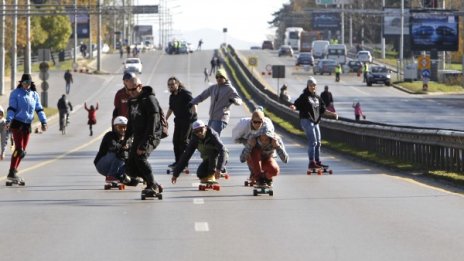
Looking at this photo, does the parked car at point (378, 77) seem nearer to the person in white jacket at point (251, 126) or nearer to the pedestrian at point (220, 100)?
the pedestrian at point (220, 100)

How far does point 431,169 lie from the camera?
27969mm

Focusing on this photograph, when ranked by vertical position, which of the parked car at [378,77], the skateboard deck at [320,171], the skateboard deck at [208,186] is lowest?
the parked car at [378,77]

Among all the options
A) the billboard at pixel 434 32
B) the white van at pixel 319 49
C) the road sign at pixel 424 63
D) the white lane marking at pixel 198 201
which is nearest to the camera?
the white lane marking at pixel 198 201

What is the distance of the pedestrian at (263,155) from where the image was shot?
20969mm

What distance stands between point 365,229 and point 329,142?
27270mm

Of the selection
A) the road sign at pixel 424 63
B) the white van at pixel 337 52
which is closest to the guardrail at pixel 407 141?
the road sign at pixel 424 63

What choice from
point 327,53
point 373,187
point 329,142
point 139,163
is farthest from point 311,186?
point 327,53

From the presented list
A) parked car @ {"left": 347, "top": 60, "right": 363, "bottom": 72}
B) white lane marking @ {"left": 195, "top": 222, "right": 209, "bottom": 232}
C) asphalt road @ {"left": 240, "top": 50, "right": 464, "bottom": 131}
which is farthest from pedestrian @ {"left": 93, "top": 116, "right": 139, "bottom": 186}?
parked car @ {"left": 347, "top": 60, "right": 363, "bottom": 72}

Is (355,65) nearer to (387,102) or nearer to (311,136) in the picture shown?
(387,102)

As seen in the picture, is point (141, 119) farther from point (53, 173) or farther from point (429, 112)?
point (429, 112)

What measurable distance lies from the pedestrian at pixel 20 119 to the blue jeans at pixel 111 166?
67.4 inches

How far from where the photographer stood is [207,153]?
21.7 m

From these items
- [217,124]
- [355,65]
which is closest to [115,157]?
[217,124]

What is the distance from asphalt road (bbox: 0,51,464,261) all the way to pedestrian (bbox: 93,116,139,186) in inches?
14.8
